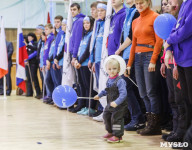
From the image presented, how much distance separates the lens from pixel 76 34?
18.1 feet

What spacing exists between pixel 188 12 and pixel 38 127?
7.16 ft

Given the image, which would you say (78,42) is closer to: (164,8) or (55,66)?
(55,66)

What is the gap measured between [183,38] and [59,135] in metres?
1.58

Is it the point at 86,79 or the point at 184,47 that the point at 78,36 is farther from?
the point at 184,47

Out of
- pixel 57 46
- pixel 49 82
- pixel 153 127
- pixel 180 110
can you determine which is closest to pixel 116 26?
pixel 153 127

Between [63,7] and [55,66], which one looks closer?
[55,66]

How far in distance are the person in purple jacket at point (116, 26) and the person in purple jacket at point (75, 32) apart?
1223 millimetres

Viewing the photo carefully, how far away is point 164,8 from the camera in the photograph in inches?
155

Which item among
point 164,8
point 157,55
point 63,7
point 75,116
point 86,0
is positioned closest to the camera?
point 157,55

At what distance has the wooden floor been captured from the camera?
3086mm

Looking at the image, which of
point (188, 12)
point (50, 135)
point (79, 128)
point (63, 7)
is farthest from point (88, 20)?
point (63, 7)

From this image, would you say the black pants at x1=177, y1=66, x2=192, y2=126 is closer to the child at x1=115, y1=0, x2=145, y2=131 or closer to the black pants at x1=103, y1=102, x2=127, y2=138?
the black pants at x1=103, y1=102, x2=127, y2=138

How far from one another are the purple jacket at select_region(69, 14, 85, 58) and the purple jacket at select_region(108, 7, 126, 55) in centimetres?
124

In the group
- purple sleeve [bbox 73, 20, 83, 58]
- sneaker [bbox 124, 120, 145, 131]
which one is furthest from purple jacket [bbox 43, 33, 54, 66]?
sneaker [bbox 124, 120, 145, 131]
